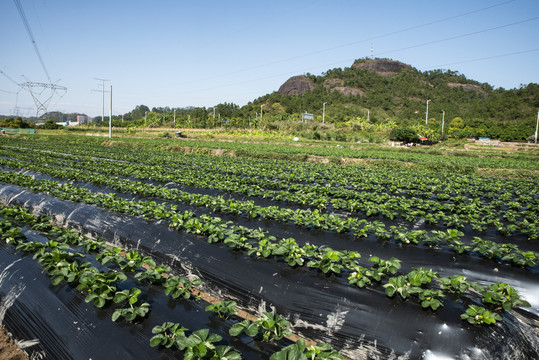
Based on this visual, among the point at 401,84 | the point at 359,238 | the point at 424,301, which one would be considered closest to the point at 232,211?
the point at 359,238

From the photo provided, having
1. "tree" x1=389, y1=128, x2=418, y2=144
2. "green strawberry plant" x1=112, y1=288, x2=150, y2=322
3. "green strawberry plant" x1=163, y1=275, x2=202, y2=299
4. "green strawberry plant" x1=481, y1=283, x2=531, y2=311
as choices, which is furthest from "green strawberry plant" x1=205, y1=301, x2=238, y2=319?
"tree" x1=389, y1=128, x2=418, y2=144

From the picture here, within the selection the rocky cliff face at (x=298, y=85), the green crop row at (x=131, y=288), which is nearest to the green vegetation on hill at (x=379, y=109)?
the rocky cliff face at (x=298, y=85)

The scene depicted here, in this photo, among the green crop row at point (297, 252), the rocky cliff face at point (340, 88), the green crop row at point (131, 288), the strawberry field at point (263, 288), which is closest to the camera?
the green crop row at point (131, 288)

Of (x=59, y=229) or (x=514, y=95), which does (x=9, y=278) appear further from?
(x=514, y=95)

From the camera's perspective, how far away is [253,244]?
484 centimetres

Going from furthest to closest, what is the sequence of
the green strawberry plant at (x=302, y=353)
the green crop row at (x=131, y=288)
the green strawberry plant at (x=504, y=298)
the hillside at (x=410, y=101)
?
→ the hillside at (x=410, y=101)
the green strawberry plant at (x=504, y=298)
the green crop row at (x=131, y=288)
the green strawberry plant at (x=302, y=353)

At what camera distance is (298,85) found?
148000mm

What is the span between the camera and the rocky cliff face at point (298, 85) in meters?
145

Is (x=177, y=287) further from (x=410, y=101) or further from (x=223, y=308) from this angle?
(x=410, y=101)

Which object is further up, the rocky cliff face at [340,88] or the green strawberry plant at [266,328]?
the rocky cliff face at [340,88]

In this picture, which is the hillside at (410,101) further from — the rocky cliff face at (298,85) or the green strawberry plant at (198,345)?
the green strawberry plant at (198,345)

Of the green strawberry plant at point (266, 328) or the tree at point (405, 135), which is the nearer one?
the green strawberry plant at point (266, 328)

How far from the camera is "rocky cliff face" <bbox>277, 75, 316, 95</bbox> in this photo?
145m

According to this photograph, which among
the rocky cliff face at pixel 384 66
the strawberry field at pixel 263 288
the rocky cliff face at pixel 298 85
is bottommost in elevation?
the strawberry field at pixel 263 288
